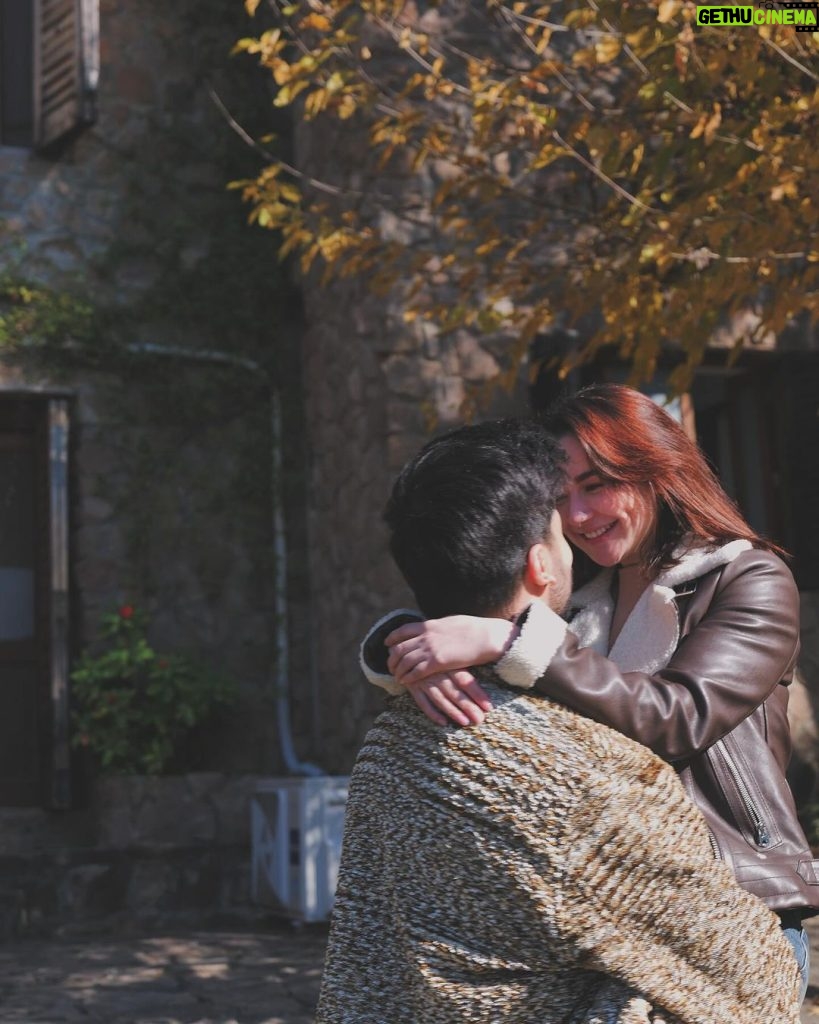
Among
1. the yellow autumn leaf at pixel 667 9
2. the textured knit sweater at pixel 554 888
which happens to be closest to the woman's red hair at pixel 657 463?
the textured knit sweater at pixel 554 888

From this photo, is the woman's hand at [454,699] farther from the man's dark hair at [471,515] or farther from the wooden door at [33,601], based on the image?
the wooden door at [33,601]

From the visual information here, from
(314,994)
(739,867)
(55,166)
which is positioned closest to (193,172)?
(55,166)

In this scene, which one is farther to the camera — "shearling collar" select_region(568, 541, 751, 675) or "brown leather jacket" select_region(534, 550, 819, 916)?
"shearling collar" select_region(568, 541, 751, 675)

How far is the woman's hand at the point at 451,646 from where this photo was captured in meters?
1.58

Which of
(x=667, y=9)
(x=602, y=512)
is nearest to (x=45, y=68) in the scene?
(x=667, y=9)

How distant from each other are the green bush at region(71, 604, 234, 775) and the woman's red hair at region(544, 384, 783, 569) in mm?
5429

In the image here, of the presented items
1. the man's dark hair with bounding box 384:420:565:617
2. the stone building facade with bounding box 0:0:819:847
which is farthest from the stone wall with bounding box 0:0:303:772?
the man's dark hair with bounding box 384:420:565:617

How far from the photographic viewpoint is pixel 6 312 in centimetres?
767

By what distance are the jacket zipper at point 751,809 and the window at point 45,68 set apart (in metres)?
6.30

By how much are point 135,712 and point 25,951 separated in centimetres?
130

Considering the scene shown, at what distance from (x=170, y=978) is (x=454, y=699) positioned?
173 inches

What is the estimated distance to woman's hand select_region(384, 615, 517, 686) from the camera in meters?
1.58

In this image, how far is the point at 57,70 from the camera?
7633 mm

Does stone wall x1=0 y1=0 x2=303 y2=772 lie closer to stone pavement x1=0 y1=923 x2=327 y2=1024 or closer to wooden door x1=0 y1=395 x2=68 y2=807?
wooden door x1=0 y1=395 x2=68 y2=807
